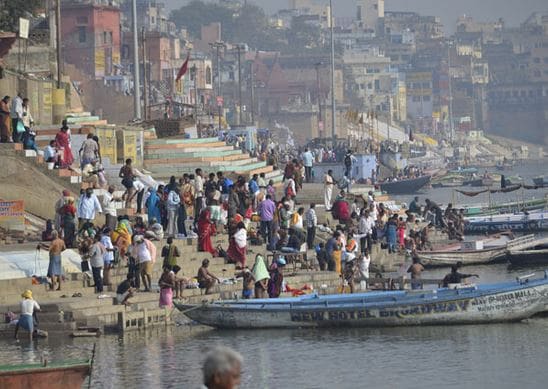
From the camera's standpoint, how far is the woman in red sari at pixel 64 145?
103 ft

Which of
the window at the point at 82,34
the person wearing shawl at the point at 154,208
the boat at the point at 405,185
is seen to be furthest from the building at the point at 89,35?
the person wearing shawl at the point at 154,208

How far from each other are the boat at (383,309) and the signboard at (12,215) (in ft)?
16.0

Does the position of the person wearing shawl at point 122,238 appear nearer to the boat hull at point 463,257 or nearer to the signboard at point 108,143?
the signboard at point 108,143

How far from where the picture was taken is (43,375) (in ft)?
62.1

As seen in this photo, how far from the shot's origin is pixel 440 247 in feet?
143

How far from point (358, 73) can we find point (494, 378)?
157 m

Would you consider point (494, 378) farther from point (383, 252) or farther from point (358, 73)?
point (358, 73)

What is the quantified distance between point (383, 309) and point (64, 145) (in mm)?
8136

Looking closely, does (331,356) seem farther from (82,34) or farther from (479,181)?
(479,181)

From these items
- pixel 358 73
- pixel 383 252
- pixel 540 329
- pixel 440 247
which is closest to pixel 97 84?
pixel 440 247

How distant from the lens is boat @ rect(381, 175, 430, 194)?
83.9 meters

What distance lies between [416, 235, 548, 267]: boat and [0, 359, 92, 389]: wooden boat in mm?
20467

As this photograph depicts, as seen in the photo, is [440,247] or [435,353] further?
[440,247]

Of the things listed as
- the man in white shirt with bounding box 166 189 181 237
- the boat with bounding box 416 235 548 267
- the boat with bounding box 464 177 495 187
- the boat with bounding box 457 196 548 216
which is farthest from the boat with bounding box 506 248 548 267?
the boat with bounding box 464 177 495 187
